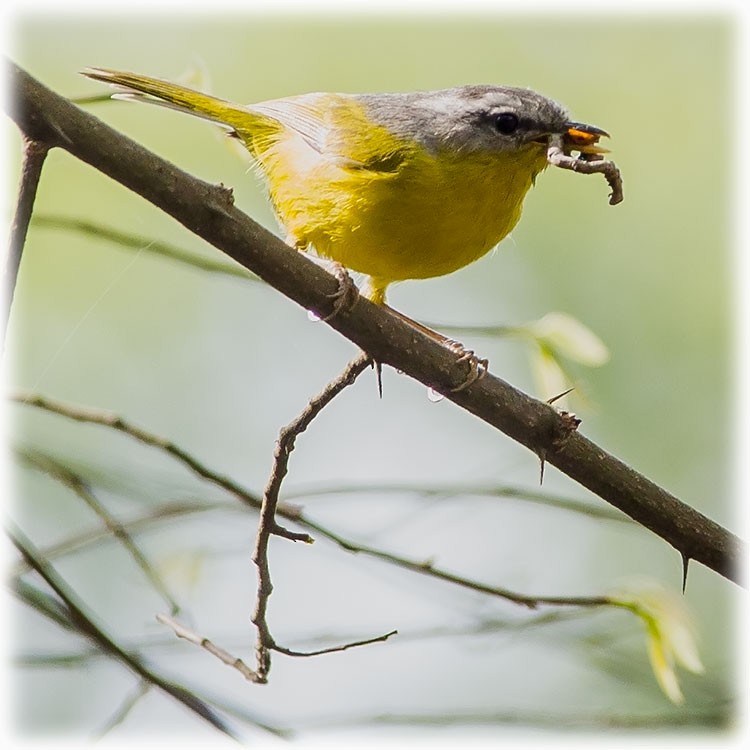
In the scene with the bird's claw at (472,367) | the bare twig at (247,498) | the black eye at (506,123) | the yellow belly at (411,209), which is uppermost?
the black eye at (506,123)

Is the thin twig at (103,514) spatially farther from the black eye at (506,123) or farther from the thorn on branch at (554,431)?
the black eye at (506,123)

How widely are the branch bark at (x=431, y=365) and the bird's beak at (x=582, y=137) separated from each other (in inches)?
38.3

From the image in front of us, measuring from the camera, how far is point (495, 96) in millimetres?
Answer: 3631

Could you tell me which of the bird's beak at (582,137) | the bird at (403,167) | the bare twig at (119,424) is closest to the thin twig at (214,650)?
the bare twig at (119,424)

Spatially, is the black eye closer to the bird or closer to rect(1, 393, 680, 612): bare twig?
the bird

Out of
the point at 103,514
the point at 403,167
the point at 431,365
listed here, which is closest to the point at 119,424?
the point at 103,514

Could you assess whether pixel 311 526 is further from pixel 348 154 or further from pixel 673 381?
pixel 673 381

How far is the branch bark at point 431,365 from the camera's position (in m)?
2.17

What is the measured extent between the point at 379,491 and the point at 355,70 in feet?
11.4

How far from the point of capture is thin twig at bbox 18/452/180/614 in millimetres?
2934

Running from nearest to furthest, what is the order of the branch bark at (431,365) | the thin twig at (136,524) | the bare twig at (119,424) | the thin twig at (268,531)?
1. the branch bark at (431,365)
2. the thin twig at (268,531)
3. the bare twig at (119,424)
4. the thin twig at (136,524)

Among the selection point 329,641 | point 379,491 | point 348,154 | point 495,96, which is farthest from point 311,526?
point 495,96

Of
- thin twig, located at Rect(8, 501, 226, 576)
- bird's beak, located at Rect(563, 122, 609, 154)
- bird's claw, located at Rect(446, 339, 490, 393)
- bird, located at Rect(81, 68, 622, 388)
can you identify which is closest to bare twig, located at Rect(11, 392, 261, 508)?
thin twig, located at Rect(8, 501, 226, 576)

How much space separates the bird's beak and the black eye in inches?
7.5
